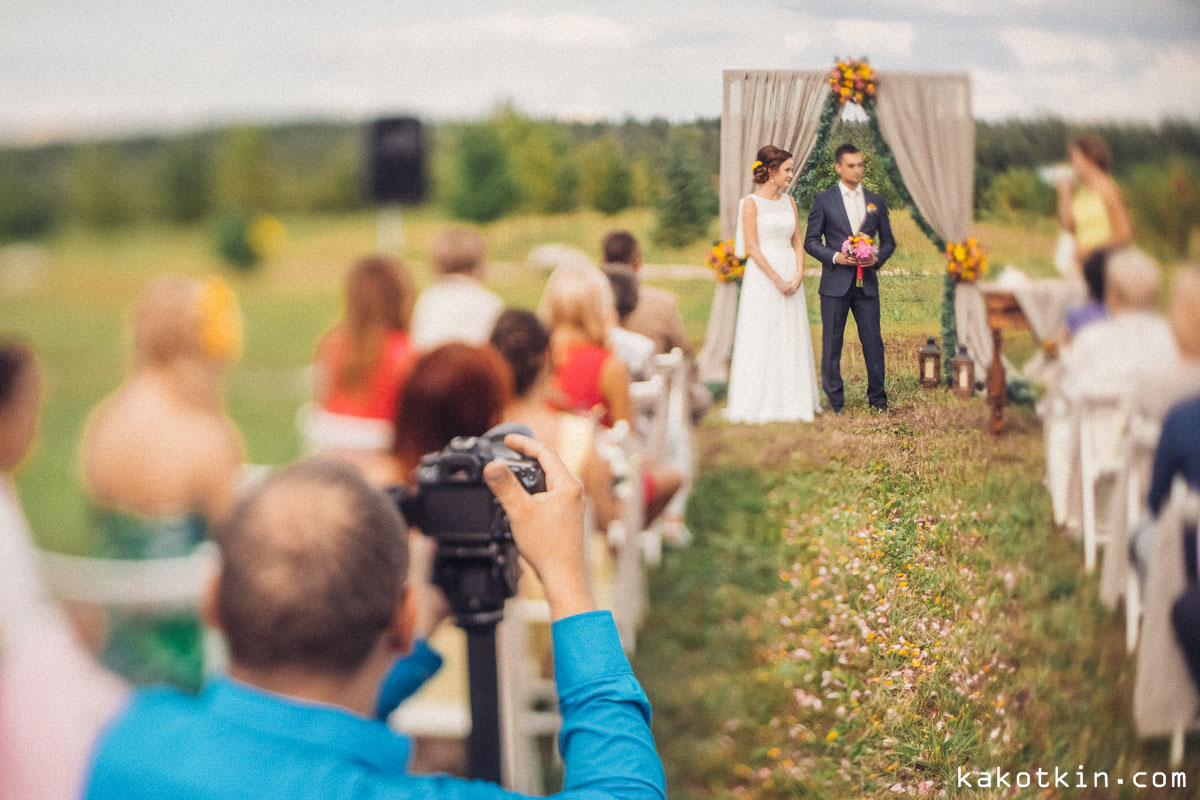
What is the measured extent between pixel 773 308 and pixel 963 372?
0.62 feet

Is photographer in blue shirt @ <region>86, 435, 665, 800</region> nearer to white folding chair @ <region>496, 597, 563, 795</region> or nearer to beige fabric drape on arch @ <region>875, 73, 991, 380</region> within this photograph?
beige fabric drape on arch @ <region>875, 73, 991, 380</region>

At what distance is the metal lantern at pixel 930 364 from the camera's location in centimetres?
90

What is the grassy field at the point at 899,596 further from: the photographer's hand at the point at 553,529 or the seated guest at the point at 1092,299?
the photographer's hand at the point at 553,529

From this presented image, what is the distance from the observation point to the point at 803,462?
0.95 meters

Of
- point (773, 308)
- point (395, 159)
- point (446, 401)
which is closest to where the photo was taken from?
point (773, 308)

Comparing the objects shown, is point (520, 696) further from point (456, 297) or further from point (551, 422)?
point (456, 297)

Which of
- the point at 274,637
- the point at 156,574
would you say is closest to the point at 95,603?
the point at 156,574

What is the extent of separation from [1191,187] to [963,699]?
2.58 feet

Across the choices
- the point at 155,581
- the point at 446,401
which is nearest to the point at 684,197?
the point at 446,401

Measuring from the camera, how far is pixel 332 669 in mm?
861

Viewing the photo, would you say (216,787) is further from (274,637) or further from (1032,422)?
(1032,422)

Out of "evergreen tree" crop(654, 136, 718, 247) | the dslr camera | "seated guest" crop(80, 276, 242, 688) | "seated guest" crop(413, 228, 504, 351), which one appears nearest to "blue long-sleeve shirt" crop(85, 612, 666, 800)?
the dslr camera

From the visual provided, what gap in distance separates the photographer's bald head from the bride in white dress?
14.6 inches

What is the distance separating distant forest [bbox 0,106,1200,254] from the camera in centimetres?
102
